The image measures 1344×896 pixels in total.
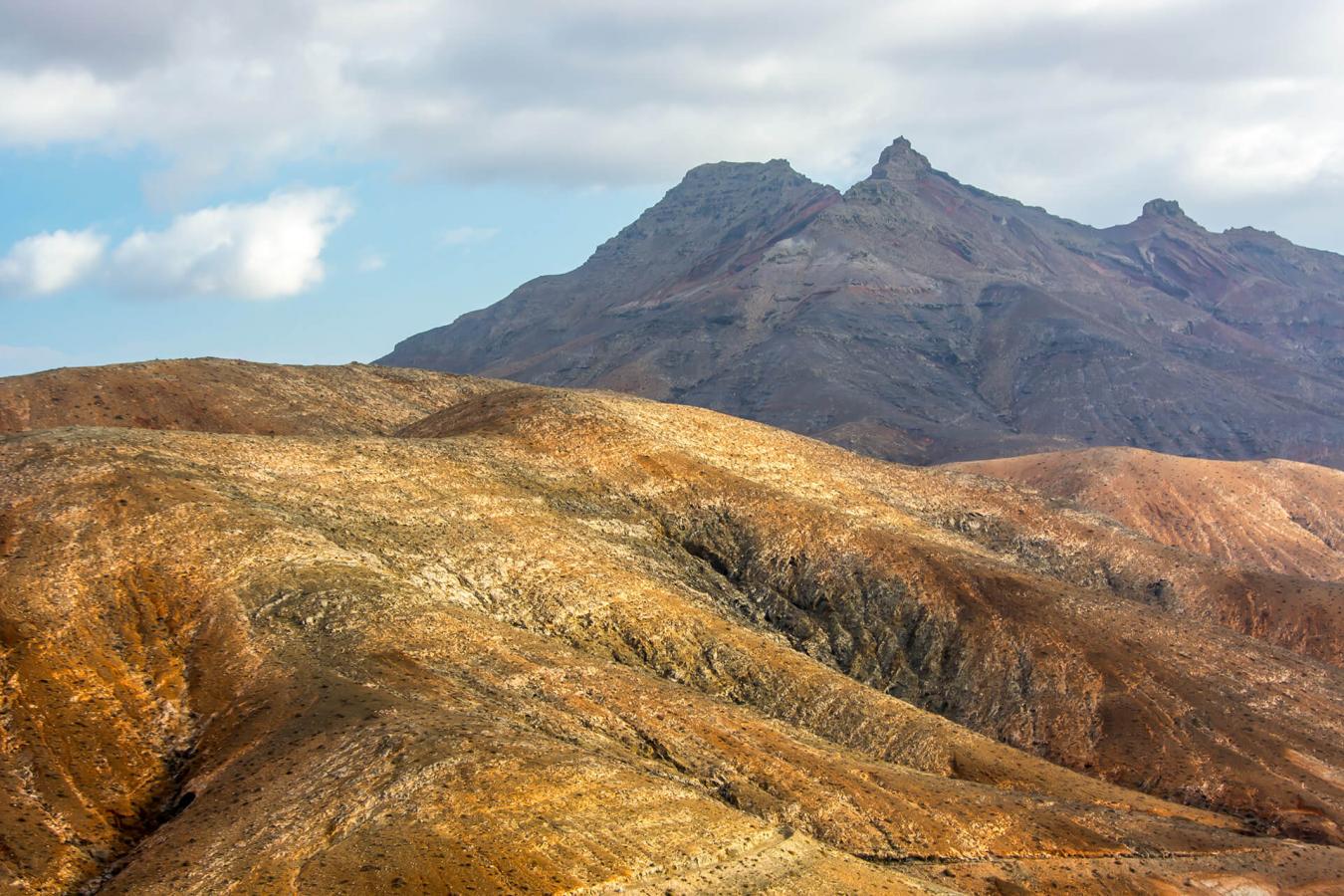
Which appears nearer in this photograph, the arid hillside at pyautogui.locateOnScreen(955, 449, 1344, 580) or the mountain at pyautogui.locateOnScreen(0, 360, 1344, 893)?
the mountain at pyautogui.locateOnScreen(0, 360, 1344, 893)

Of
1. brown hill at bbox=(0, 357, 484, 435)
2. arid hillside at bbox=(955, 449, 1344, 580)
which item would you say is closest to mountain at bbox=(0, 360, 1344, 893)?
brown hill at bbox=(0, 357, 484, 435)

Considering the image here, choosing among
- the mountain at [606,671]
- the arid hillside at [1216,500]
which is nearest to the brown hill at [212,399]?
the mountain at [606,671]

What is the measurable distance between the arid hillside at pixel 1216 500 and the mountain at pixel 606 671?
1767 inches

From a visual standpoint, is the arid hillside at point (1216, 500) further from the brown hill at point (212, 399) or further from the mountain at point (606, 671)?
the brown hill at point (212, 399)

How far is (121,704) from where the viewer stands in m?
44.7

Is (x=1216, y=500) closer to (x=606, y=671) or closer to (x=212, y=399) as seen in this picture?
(x=212, y=399)

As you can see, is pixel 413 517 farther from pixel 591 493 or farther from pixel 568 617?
pixel 591 493

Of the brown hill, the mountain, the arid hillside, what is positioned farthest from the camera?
the arid hillside

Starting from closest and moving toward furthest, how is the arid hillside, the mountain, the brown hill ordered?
the mountain, the brown hill, the arid hillside

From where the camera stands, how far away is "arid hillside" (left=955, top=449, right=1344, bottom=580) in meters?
144

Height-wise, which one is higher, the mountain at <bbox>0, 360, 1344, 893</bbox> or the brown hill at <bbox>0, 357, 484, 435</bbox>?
the brown hill at <bbox>0, 357, 484, 435</bbox>

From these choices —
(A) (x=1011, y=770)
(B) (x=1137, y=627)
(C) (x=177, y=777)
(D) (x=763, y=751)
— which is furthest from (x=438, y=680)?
(B) (x=1137, y=627)

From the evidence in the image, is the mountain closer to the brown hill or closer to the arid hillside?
the brown hill

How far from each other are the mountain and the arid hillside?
44.9m
